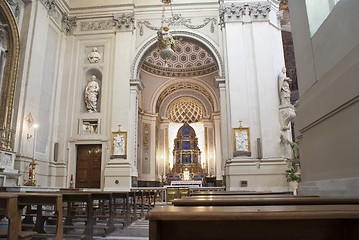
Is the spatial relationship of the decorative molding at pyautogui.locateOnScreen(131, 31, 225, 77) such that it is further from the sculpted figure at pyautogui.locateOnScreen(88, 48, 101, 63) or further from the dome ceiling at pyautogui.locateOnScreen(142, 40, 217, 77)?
the dome ceiling at pyautogui.locateOnScreen(142, 40, 217, 77)

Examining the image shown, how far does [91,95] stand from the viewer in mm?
11898

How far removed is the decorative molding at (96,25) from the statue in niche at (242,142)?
705cm

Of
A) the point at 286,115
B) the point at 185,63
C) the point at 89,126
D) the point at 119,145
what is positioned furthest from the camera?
the point at 185,63

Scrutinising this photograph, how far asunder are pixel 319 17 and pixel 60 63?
10.6 metres

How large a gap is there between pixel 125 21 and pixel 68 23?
2472mm

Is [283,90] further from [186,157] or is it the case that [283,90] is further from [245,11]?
[186,157]

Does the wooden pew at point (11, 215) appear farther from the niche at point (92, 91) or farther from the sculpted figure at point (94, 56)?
the sculpted figure at point (94, 56)

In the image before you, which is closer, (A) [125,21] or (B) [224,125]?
(B) [224,125]

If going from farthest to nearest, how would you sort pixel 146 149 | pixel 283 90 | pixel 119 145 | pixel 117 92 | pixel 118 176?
pixel 146 149
pixel 117 92
pixel 119 145
pixel 283 90
pixel 118 176

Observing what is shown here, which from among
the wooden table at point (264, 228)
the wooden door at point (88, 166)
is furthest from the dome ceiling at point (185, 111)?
the wooden table at point (264, 228)

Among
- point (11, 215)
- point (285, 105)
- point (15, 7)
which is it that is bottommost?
point (11, 215)

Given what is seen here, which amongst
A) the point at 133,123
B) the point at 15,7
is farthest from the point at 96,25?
the point at 133,123

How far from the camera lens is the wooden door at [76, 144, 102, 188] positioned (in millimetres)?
11344

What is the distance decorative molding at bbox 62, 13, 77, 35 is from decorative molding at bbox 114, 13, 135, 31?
6.08 ft
